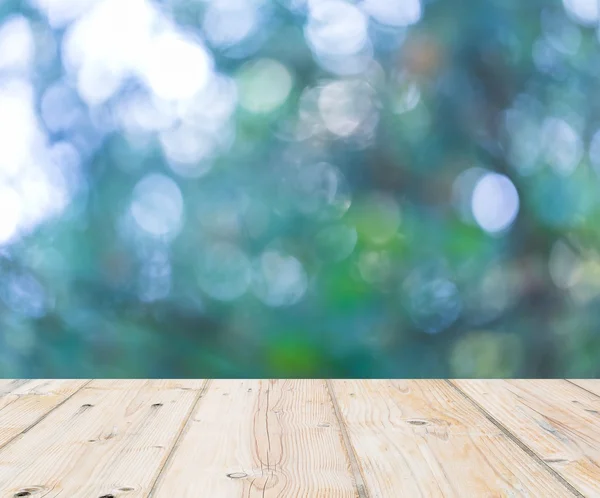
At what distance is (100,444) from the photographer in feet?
3.49

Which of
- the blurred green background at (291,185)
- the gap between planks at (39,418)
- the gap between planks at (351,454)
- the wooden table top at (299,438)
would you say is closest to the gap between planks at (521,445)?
the wooden table top at (299,438)

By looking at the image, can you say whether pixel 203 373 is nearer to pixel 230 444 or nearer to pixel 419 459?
pixel 230 444

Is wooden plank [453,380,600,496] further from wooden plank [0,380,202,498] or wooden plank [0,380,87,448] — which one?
wooden plank [0,380,87,448]

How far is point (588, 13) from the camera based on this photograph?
5.81ft

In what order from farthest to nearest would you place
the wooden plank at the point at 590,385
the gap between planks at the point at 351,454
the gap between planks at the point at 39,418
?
the wooden plank at the point at 590,385 → the gap between planks at the point at 39,418 → the gap between planks at the point at 351,454

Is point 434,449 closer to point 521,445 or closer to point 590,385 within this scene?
point 521,445

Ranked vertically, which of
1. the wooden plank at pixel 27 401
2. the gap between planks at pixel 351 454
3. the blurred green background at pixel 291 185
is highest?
the blurred green background at pixel 291 185

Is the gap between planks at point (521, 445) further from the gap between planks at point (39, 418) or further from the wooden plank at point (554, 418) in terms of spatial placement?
the gap between planks at point (39, 418)

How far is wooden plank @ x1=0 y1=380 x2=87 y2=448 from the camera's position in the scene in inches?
45.9

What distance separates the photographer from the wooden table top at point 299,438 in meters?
0.90

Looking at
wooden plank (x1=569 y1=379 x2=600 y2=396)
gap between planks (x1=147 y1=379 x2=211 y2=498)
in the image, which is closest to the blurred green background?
wooden plank (x1=569 y1=379 x2=600 y2=396)

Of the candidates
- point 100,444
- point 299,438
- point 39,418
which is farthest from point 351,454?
point 39,418

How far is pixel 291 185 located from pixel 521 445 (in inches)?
34.3

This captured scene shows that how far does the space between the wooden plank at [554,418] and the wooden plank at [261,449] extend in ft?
0.91
